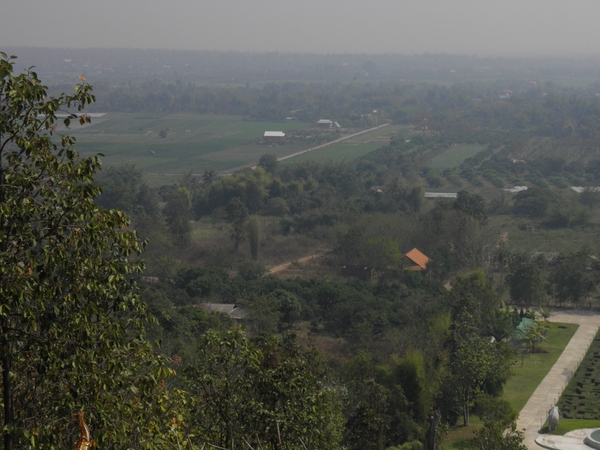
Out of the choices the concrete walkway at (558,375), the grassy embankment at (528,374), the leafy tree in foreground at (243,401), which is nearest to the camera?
the leafy tree in foreground at (243,401)

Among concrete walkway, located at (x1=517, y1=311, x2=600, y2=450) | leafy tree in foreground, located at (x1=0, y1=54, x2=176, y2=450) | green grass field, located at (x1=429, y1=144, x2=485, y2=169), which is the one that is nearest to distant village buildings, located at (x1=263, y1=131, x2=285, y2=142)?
green grass field, located at (x1=429, y1=144, x2=485, y2=169)

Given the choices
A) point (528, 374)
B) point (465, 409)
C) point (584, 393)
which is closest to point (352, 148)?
point (528, 374)

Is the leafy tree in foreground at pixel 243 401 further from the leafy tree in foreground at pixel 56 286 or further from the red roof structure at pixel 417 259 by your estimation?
the red roof structure at pixel 417 259

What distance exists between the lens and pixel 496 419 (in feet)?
62.4

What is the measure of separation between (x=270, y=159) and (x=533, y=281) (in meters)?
34.4

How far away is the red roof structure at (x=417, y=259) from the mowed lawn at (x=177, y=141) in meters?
33.4

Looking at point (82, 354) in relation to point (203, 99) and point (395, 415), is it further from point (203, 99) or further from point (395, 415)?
point (203, 99)

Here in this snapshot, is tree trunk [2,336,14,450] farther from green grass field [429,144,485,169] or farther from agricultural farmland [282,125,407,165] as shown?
green grass field [429,144,485,169]

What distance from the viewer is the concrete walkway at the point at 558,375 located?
20938 millimetres

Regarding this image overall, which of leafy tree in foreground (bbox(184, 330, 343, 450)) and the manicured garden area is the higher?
leafy tree in foreground (bbox(184, 330, 343, 450))

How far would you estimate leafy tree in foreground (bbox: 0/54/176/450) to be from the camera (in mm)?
6164

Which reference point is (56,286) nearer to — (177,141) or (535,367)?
(535,367)

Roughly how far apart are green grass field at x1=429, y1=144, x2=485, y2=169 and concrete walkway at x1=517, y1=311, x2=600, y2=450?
3668 cm

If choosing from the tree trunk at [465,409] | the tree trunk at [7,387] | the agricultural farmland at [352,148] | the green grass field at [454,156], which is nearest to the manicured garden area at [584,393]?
the tree trunk at [465,409]
